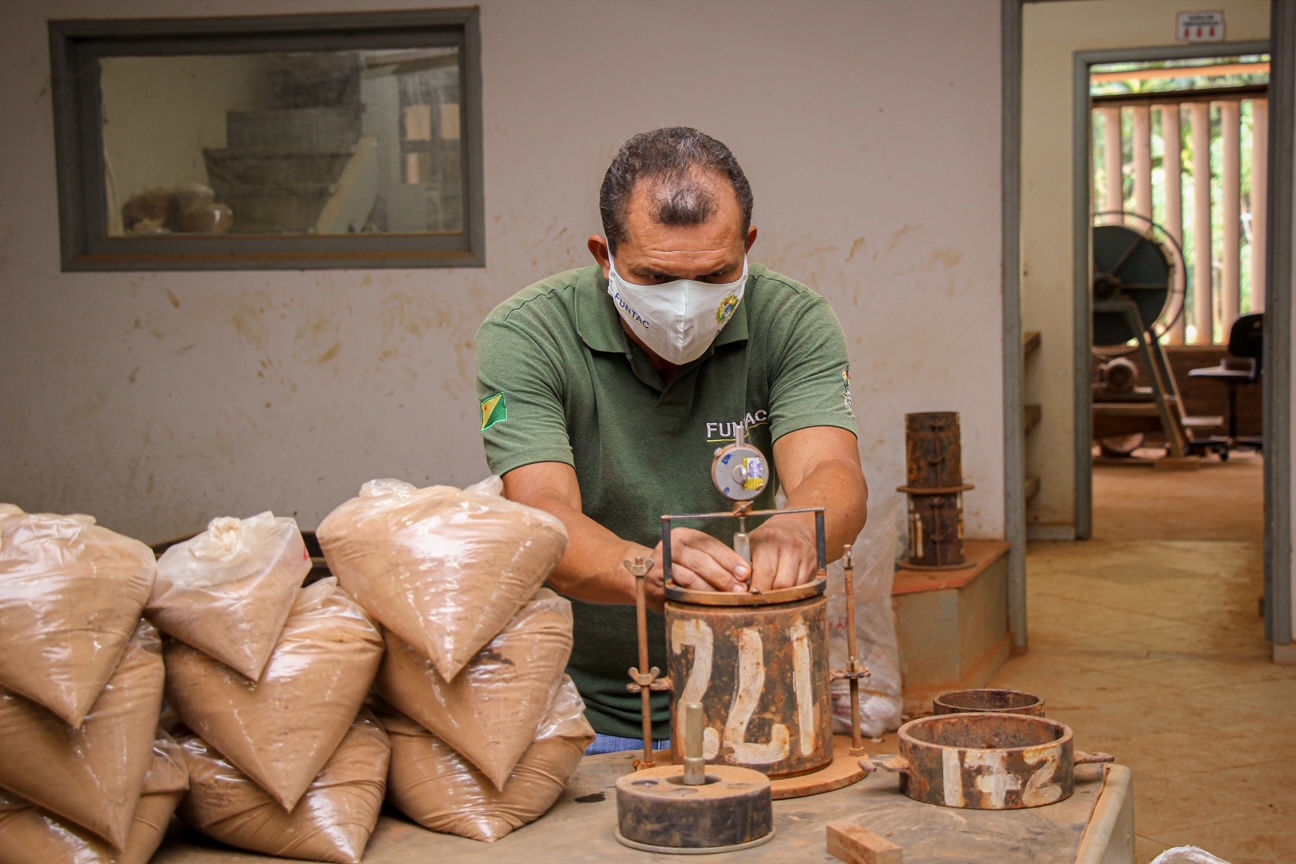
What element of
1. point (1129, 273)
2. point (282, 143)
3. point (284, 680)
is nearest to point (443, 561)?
point (284, 680)

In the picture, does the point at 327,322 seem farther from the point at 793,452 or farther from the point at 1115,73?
the point at 1115,73

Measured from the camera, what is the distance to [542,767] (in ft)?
5.09

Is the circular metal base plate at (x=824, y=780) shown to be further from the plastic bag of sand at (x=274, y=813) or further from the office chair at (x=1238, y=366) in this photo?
the office chair at (x=1238, y=366)

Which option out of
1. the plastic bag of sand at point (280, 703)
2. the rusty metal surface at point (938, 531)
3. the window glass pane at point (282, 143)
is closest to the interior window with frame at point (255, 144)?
the window glass pane at point (282, 143)

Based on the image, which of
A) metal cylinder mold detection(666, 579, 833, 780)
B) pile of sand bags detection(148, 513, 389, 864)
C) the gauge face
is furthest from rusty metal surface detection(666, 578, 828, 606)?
pile of sand bags detection(148, 513, 389, 864)


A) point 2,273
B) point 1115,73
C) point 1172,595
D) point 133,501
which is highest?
point 1115,73

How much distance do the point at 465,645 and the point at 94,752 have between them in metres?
0.37

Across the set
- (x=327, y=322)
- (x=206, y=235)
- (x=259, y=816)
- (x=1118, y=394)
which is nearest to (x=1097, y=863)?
(x=259, y=816)

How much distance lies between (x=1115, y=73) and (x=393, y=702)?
9384 mm

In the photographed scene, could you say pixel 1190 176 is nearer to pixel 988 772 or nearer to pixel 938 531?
pixel 938 531

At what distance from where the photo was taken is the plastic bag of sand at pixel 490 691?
4.84 ft

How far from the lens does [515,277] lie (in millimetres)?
4785

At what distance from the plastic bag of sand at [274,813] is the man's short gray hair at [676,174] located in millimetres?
859

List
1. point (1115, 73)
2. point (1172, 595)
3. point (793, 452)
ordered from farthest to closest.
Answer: point (1115, 73) → point (1172, 595) → point (793, 452)
